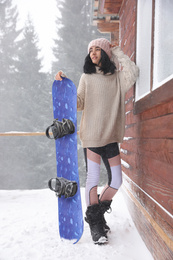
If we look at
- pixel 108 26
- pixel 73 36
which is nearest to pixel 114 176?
pixel 108 26

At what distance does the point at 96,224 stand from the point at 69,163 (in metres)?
0.56

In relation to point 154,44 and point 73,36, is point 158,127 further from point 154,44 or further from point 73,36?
point 73,36

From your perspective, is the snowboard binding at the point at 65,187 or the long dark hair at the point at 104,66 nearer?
the snowboard binding at the point at 65,187

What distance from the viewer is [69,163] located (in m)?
2.14

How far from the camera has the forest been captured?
58.7 feet

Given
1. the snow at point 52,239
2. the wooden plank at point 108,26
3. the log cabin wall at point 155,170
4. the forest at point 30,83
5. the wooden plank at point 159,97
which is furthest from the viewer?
the forest at point 30,83

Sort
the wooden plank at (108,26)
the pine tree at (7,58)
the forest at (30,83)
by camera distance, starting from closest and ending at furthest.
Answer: the wooden plank at (108,26)
the forest at (30,83)
the pine tree at (7,58)

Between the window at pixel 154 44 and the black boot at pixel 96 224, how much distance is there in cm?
107

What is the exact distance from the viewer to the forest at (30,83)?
17891 millimetres

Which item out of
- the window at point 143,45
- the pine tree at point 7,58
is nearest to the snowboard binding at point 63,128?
the window at point 143,45

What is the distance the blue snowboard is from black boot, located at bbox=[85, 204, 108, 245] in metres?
0.09

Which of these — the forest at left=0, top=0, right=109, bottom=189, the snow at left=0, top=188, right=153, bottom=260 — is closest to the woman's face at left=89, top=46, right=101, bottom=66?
the snow at left=0, top=188, right=153, bottom=260

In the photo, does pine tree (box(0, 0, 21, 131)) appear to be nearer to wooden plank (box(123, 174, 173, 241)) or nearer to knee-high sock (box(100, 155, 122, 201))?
knee-high sock (box(100, 155, 122, 201))

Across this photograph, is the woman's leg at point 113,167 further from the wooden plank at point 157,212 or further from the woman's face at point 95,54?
the woman's face at point 95,54
